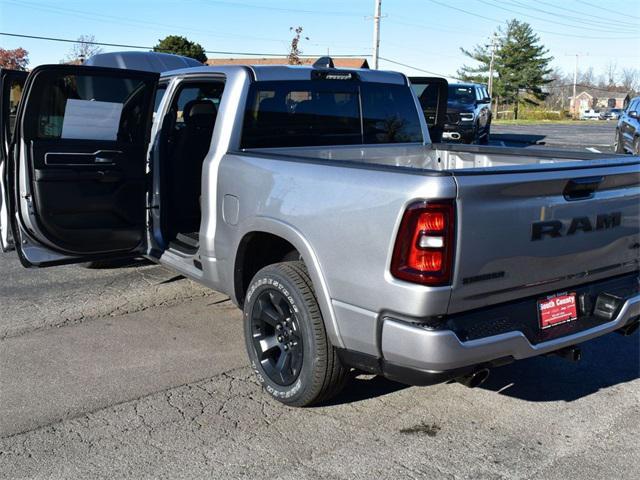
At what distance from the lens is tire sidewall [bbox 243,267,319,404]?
3602mm

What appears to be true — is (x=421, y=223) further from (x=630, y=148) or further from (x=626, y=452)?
(x=630, y=148)

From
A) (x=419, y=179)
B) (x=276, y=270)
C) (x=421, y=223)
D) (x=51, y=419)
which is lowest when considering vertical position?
(x=51, y=419)

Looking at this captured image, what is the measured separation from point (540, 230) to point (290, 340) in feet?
4.85

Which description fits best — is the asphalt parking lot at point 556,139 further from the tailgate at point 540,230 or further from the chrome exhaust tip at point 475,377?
the chrome exhaust tip at point 475,377

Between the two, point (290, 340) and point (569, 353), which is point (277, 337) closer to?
point (290, 340)

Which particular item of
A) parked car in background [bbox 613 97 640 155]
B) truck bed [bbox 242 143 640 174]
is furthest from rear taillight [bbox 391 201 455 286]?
parked car in background [bbox 613 97 640 155]

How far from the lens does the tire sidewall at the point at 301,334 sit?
11.8 ft

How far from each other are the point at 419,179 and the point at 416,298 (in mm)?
Result: 524

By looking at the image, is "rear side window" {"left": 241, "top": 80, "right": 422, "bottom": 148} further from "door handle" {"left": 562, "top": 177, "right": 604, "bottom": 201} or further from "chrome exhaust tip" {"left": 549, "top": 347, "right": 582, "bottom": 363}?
"chrome exhaust tip" {"left": 549, "top": 347, "right": 582, "bottom": 363}

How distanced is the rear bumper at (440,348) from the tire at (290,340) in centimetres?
50

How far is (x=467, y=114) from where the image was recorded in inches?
739

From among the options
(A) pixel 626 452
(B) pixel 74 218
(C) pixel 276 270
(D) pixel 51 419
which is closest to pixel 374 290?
(C) pixel 276 270

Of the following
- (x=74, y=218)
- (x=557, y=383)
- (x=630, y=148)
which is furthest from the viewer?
(x=630, y=148)

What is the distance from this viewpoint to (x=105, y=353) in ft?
15.5
